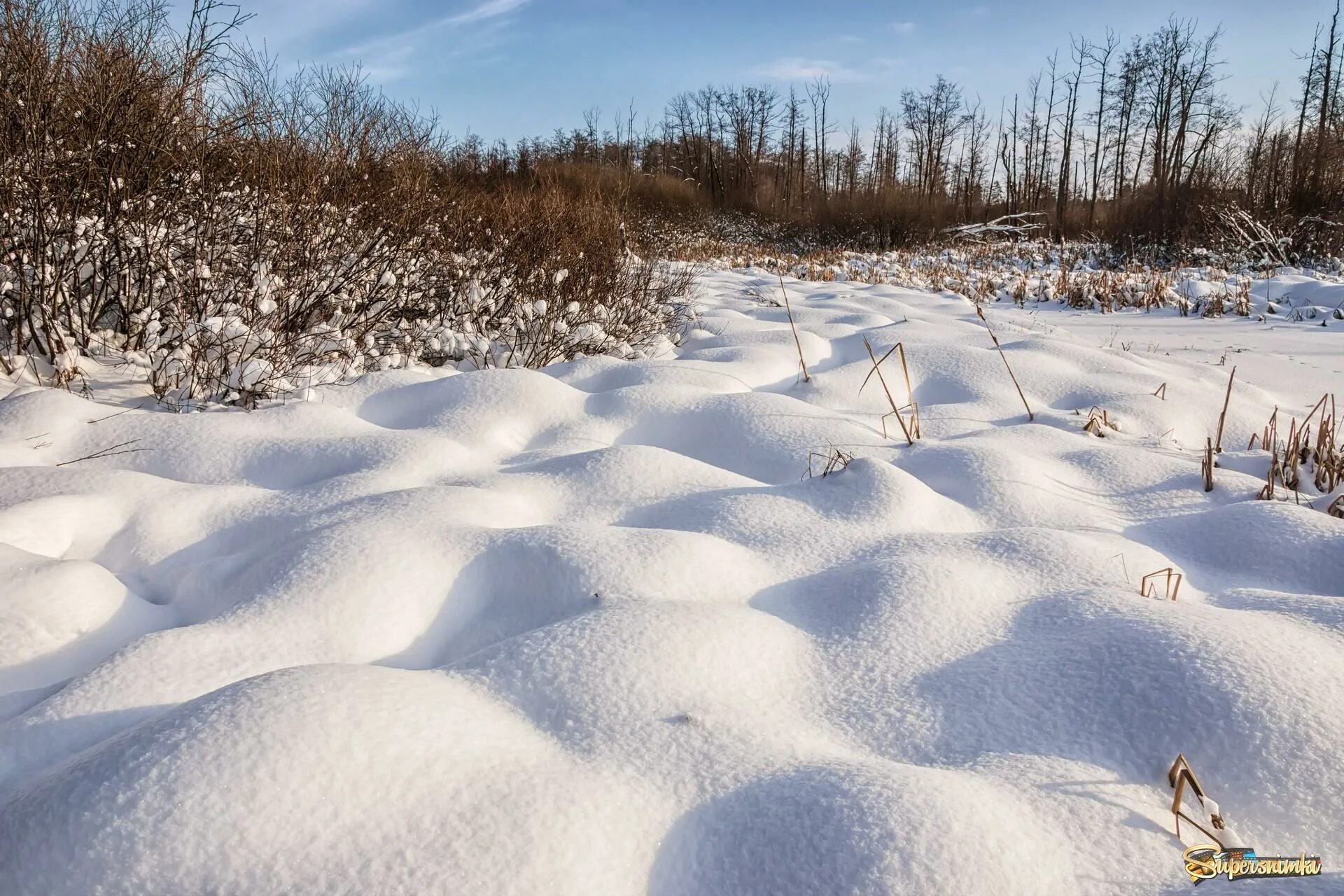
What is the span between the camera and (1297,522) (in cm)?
181

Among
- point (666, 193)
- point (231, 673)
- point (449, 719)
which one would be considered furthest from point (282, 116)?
point (666, 193)

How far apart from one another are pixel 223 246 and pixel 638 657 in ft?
10.1

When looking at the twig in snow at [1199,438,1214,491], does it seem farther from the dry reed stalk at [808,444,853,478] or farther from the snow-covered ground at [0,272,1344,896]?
the dry reed stalk at [808,444,853,478]

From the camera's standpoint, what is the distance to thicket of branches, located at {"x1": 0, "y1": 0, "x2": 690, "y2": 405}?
281cm

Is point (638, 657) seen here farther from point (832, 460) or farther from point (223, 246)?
point (223, 246)

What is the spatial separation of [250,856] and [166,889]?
0.26ft

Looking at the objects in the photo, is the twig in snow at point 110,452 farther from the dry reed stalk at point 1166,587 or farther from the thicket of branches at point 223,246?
the dry reed stalk at point 1166,587

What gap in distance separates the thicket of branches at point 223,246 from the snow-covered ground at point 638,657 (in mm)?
674

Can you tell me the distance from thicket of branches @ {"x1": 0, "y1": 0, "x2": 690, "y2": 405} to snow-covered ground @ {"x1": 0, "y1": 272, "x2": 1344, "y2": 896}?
0.67 metres

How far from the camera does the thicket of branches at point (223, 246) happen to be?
281cm

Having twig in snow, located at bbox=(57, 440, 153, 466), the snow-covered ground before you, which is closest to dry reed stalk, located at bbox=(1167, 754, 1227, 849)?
the snow-covered ground

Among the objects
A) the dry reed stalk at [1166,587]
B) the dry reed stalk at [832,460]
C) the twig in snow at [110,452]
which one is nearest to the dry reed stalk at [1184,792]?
the dry reed stalk at [1166,587]

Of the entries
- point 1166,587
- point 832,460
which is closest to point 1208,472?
point 1166,587

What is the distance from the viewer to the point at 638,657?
47.1 inches
